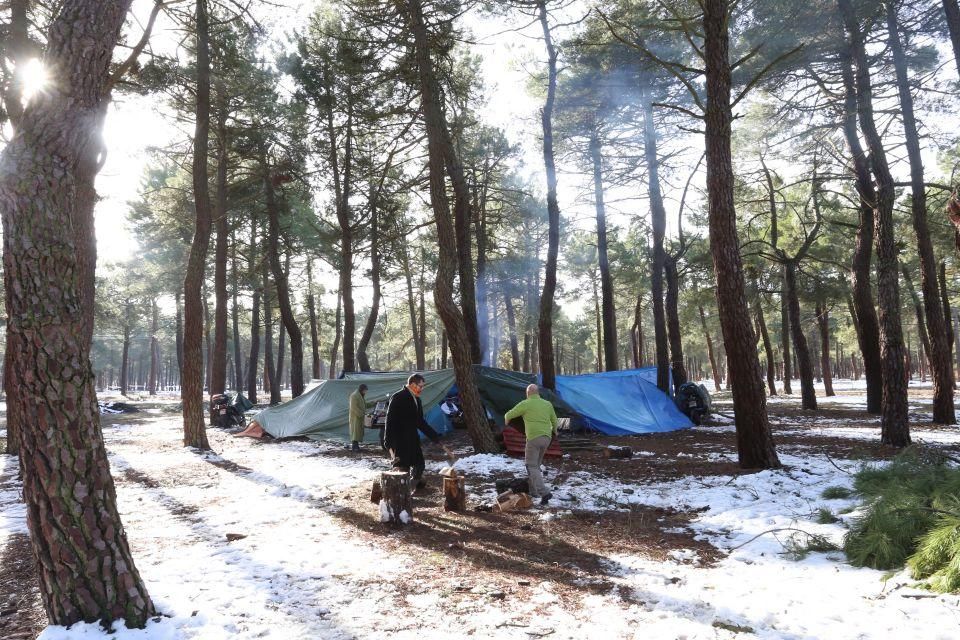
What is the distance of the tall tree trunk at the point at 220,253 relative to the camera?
13320 millimetres

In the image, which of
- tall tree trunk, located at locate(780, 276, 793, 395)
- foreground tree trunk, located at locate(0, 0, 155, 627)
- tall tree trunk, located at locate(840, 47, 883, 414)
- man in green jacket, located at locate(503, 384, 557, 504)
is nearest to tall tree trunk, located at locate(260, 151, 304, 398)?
man in green jacket, located at locate(503, 384, 557, 504)

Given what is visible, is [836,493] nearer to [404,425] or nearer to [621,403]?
[404,425]

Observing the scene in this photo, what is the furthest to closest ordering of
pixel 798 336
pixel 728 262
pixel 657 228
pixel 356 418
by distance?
1. pixel 798 336
2. pixel 657 228
3. pixel 356 418
4. pixel 728 262

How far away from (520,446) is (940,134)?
1123cm

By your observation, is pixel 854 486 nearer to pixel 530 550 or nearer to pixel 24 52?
pixel 530 550

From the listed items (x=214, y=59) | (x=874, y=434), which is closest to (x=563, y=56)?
(x=214, y=59)

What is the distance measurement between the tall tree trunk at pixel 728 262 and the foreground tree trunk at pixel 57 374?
6890mm

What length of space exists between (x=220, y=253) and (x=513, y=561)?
13.5 meters

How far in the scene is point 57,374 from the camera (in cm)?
301

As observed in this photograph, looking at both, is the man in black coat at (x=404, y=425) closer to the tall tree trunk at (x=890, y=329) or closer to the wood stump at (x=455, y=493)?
the wood stump at (x=455, y=493)

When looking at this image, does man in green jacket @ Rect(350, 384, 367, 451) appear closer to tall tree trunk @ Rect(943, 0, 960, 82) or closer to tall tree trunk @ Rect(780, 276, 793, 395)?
tall tree trunk @ Rect(943, 0, 960, 82)

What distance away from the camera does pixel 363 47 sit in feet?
32.8

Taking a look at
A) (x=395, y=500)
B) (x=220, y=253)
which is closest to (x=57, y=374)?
(x=395, y=500)

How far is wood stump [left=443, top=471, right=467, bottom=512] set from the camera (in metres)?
6.29
